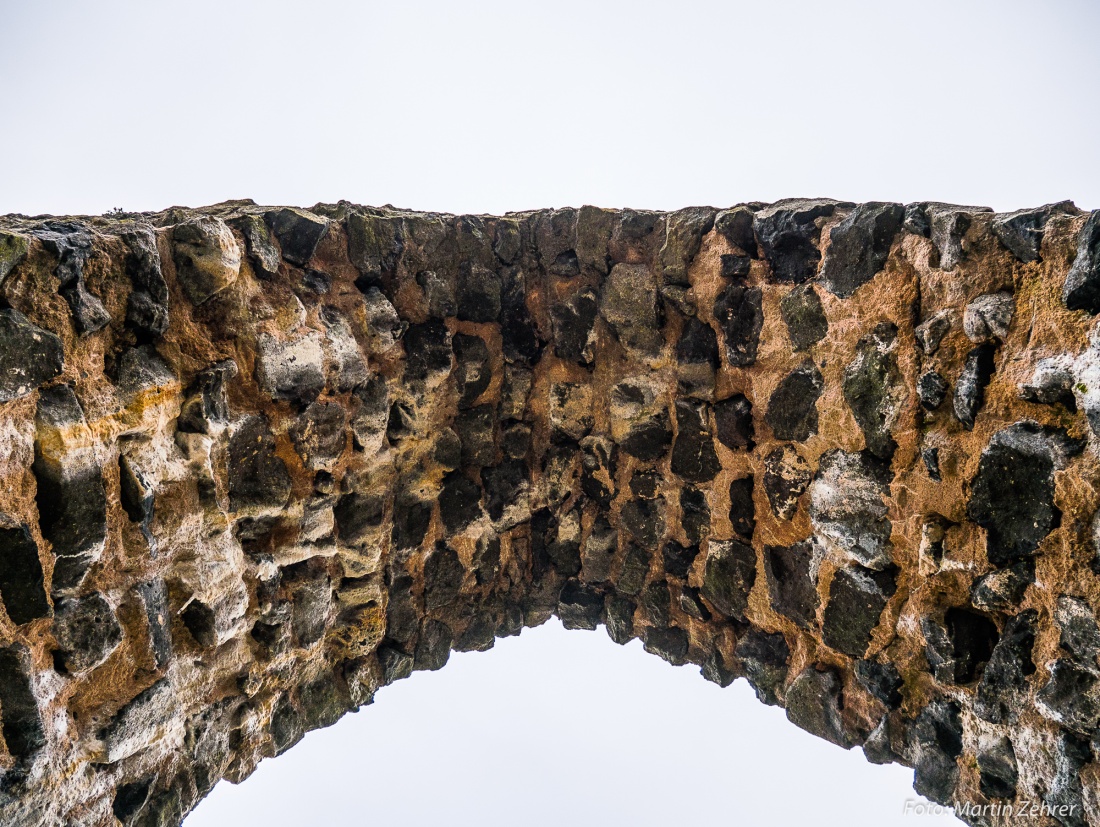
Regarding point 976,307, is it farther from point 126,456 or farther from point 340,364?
point 126,456

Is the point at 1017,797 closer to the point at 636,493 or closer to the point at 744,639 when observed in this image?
the point at 744,639

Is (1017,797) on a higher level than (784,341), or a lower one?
lower

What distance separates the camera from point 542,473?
15.9 feet

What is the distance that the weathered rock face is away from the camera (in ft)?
7.81

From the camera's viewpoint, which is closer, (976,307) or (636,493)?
(976,307)

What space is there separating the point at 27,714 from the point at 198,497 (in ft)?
3.34

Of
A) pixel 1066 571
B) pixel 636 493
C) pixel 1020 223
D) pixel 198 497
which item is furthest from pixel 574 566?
pixel 1020 223

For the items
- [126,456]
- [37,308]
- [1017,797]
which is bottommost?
[1017,797]

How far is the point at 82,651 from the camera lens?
2.47 metres

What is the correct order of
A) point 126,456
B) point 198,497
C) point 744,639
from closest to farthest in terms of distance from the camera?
point 126,456, point 198,497, point 744,639

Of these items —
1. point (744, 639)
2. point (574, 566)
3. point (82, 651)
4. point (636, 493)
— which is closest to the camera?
point (82, 651)

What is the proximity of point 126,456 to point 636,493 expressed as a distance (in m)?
3.09

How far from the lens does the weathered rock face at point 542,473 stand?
7.81 ft

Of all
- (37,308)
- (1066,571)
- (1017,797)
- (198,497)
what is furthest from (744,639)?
(37,308)
